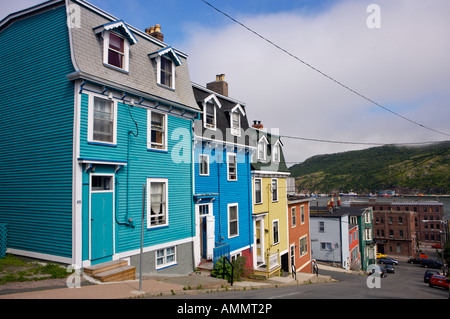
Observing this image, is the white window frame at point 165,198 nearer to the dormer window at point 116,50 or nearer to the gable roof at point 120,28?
the dormer window at point 116,50

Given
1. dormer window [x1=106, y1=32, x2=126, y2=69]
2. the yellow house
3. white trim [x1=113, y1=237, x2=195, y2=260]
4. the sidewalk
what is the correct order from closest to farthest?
the sidewalk
white trim [x1=113, y1=237, x2=195, y2=260]
dormer window [x1=106, y1=32, x2=126, y2=69]
the yellow house

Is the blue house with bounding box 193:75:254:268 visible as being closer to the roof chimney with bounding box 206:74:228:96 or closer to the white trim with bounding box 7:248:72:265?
the roof chimney with bounding box 206:74:228:96

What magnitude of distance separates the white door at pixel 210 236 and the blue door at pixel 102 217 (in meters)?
6.41

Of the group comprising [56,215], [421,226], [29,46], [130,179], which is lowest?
[421,226]

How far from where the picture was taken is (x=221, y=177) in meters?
18.7

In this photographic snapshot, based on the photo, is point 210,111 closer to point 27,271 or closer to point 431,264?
point 27,271

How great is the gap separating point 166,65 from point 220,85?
740 cm

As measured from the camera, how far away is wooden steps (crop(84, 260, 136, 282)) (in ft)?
33.3

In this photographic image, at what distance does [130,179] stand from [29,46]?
6.99 m

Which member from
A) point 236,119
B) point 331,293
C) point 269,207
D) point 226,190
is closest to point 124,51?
point 236,119

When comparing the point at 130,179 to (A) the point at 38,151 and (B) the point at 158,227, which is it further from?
(A) the point at 38,151

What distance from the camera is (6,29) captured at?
1329cm

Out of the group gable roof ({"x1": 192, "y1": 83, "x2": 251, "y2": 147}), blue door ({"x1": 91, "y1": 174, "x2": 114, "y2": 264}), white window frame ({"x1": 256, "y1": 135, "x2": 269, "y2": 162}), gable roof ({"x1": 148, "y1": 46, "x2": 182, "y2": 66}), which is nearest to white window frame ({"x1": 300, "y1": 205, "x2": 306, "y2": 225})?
white window frame ({"x1": 256, "y1": 135, "x2": 269, "y2": 162})
